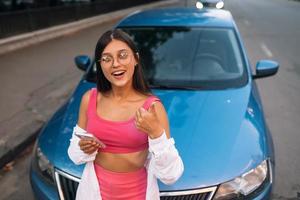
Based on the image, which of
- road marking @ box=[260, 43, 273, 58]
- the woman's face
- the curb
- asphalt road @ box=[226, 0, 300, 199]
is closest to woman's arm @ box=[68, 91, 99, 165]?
the woman's face

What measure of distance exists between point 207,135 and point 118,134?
123cm

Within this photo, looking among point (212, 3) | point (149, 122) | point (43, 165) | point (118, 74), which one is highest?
point (118, 74)

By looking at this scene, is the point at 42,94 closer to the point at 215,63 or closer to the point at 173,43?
the point at 173,43

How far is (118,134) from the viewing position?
2.08m

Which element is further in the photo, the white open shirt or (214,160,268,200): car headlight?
(214,160,268,200): car headlight

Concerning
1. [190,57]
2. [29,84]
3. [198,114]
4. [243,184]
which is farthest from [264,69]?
[29,84]

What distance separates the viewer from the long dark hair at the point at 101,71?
7.06 ft

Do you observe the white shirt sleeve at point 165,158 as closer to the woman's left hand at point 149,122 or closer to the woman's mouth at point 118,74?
the woman's left hand at point 149,122

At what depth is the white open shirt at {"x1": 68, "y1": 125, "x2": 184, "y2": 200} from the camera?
1.90 m

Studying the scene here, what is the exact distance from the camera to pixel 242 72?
4152mm

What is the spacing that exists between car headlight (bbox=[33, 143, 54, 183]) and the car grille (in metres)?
0.11

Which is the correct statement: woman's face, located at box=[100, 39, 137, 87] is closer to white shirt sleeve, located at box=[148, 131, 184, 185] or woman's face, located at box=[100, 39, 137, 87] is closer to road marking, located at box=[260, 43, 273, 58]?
white shirt sleeve, located at box=[148, 131, 184, 185]

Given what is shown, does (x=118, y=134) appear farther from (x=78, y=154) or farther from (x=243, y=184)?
(x=243, y=184)

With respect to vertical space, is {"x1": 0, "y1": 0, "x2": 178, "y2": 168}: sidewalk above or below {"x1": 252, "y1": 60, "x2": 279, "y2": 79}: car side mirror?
below
